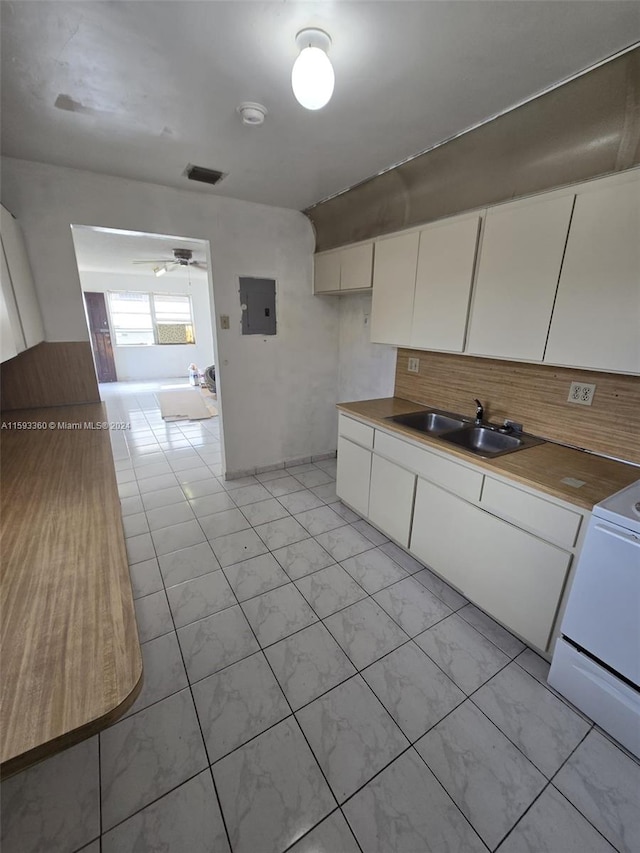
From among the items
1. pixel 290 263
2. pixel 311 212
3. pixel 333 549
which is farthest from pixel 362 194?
pixel 333 549

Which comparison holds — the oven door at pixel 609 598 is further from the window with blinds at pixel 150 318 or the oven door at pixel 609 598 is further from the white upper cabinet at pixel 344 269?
the window with blinds at pixel 150 318

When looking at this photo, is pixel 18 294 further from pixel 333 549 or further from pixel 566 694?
pixel 566 694

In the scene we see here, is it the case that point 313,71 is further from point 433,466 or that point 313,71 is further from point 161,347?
point 161,347

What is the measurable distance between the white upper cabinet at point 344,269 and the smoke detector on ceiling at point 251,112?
1211 millimetres

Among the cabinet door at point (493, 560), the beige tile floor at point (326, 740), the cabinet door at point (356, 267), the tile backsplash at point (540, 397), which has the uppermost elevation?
the cabinet door at point (356, 267)

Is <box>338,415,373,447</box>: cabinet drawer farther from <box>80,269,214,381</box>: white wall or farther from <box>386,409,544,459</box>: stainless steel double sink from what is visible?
<box>80,269,214,381</box>: white wall

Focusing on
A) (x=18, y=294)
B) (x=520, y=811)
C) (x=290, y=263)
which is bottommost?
(x=520, y=811)

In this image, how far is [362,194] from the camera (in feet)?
8.35


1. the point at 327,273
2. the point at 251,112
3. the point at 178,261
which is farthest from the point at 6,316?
the point at 178,261

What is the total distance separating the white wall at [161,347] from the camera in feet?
23.7

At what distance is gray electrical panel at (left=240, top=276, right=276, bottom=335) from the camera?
3.05 m

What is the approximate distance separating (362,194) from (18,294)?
7.40 feet

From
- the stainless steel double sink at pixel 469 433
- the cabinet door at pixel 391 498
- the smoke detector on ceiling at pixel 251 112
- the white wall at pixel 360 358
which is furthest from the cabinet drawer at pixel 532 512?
the smoke detector on ceiling at pixel 251 112

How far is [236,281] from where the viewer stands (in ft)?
9.79
